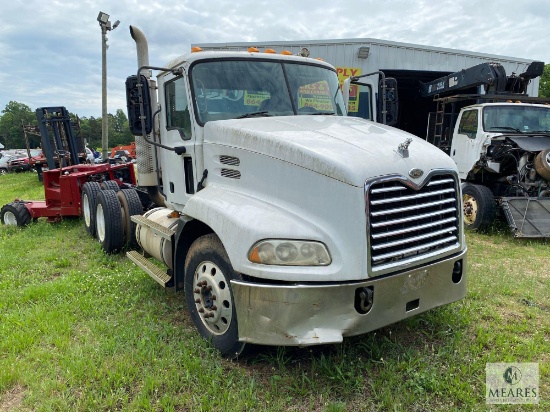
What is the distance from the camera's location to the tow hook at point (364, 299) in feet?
8.92

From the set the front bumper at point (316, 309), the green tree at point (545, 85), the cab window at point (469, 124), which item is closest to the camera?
the front bumper at point (316, 309)

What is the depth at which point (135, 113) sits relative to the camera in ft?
13.7

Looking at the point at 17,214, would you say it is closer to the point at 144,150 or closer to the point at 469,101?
the point at 144,150

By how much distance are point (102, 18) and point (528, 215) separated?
16240 mm

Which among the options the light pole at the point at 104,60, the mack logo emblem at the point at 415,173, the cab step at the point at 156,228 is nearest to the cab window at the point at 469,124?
the mack logo emblem at the point at 415,173

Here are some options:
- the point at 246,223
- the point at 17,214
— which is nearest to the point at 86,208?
the point at 17,214

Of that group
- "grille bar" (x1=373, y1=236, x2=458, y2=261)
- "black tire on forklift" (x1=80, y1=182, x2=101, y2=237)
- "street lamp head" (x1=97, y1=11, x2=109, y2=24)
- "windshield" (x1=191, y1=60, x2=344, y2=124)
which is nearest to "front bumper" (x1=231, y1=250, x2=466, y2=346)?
"grille bar" (x1=373, y1=236, x2=458, y2=261)

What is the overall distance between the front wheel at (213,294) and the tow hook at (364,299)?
0.86 m

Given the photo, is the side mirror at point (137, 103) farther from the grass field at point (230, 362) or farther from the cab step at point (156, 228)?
the grass field at point (230, 362)

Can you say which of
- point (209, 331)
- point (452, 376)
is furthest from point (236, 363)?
point (452, 376)

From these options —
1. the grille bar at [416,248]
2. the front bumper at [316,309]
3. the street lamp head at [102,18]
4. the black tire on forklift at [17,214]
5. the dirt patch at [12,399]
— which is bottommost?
the dirt patch at [12,399]

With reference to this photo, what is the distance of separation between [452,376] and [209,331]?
192 cm

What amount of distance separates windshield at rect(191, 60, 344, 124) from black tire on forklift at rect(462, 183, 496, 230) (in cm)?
487

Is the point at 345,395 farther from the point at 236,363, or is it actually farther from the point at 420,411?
the point at 236,363
